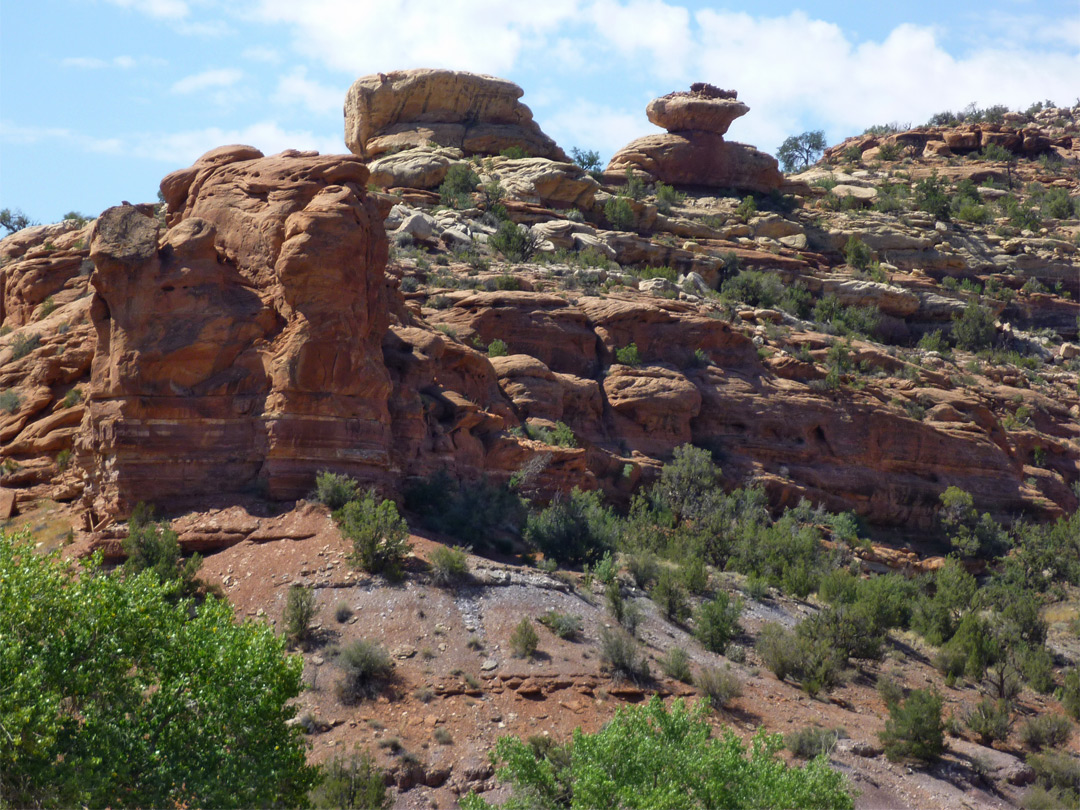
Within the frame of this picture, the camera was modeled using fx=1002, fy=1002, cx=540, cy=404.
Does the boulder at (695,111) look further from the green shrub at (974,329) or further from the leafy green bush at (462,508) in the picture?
the leafy green bush at (462,508)

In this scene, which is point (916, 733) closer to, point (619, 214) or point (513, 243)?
point (513, 243)

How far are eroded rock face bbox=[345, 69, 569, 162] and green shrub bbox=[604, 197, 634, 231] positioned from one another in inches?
261

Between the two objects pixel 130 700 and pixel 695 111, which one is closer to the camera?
pixel 130 700

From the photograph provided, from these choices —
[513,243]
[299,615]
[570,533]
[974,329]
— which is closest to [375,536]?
[299,615]

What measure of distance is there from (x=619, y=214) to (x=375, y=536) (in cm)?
2971

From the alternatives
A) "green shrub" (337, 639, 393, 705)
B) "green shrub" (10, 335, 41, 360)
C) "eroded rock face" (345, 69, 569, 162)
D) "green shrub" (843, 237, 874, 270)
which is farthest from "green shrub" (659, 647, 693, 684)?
"eroded rock face" (345, 69, 569, 162)

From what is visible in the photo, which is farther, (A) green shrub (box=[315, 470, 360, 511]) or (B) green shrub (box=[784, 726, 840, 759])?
(A) green shrub (box=[315, 470, 360, 511])

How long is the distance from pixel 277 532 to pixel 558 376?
1252 cm

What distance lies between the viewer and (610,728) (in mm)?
11617

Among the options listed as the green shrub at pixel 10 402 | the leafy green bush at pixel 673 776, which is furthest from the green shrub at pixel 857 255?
the leafy green bush at pixel 673 776

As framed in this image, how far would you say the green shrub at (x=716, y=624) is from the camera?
754 inches

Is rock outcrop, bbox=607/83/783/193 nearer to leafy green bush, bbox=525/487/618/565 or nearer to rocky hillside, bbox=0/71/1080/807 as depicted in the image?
rocky hillside, bbox=0/71/1080/807

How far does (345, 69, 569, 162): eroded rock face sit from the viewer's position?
5003 cm

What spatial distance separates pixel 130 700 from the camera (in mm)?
10289
